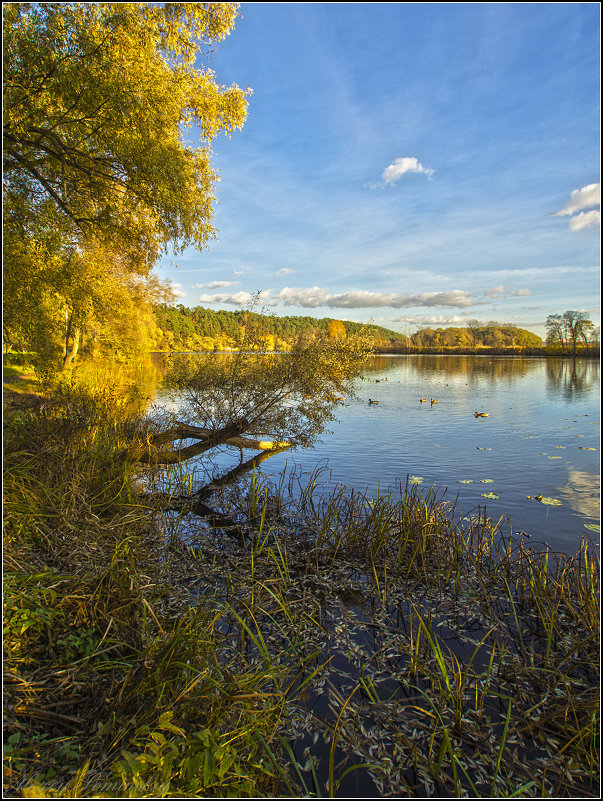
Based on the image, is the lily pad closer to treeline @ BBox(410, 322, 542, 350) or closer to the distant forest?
the distant forest

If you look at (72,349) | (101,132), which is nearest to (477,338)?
(72,349)

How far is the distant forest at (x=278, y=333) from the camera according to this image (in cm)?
1127

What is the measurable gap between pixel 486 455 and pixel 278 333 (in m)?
8.45

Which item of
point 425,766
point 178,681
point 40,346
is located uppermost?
point 40,346

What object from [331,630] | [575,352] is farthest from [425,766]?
[575,352]

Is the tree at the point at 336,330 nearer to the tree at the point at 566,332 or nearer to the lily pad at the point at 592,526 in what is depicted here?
the lily pad at the point at 592,526

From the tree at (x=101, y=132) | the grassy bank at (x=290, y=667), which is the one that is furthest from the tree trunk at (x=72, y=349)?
the grassy bank at (x=290, y=667)

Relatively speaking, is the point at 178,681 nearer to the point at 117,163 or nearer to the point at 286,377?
the point at 286,377

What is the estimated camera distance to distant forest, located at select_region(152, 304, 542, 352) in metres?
11.3

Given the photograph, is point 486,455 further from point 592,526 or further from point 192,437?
point 192,437

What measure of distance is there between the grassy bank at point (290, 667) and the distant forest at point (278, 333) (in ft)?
19.0

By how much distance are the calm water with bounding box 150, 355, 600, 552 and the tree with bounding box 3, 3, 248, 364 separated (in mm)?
6973

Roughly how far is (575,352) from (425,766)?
78.9 meters

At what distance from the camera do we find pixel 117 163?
9102 mm
